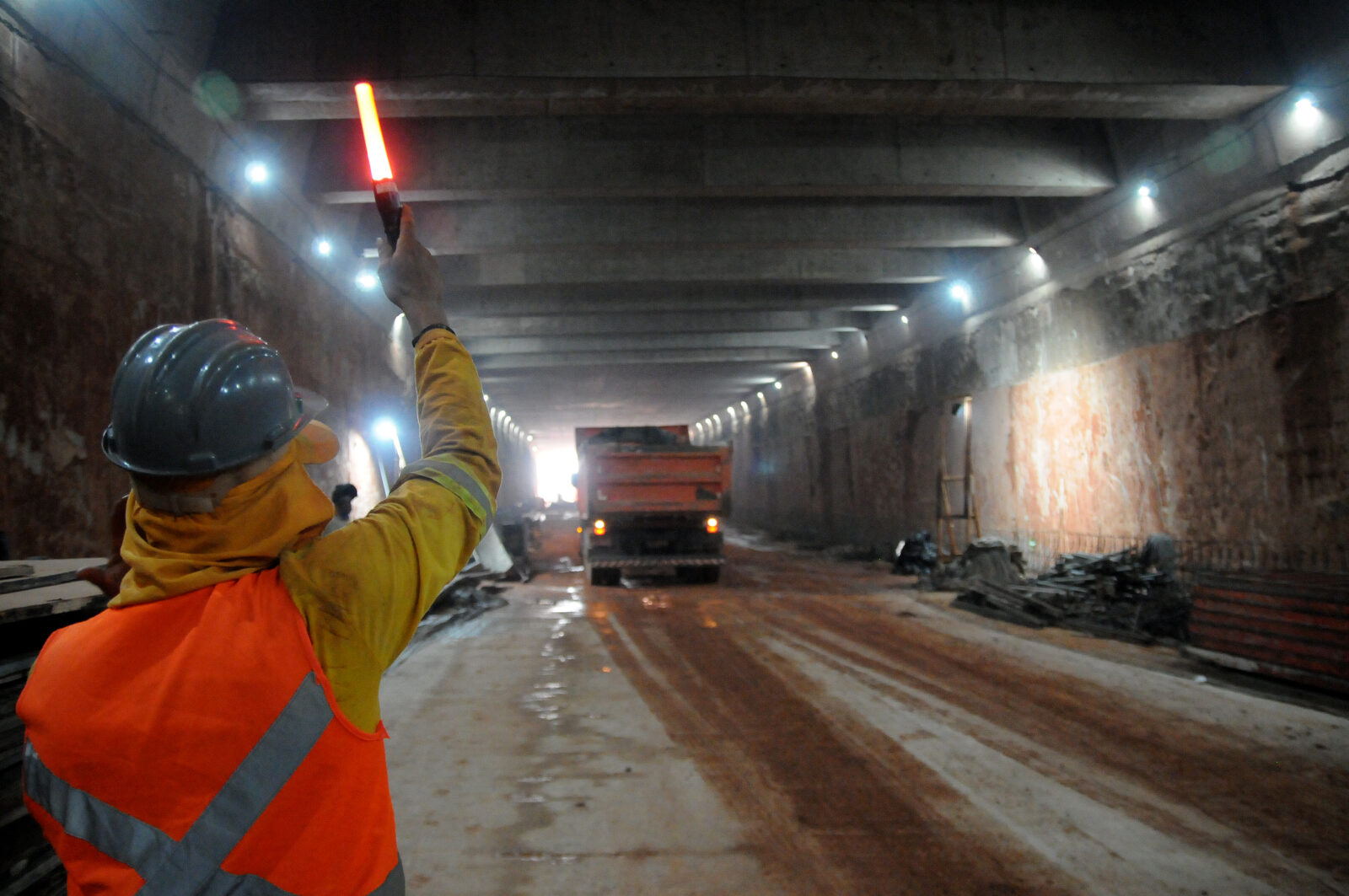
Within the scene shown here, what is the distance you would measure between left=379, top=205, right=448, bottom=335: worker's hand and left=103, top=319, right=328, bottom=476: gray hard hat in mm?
327

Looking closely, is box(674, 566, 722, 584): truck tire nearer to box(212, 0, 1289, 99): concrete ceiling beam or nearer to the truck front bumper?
the truck front bumper

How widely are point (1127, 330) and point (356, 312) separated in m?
11.7

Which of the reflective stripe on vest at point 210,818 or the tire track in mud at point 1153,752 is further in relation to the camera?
the tire track in mud at point 1153,752

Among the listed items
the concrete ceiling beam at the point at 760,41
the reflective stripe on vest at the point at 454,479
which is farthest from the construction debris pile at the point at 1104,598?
the reflective stripe on vest at the point at 454,479

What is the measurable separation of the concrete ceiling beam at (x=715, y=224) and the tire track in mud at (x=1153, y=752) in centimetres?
715

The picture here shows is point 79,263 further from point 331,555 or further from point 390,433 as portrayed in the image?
point 390,433

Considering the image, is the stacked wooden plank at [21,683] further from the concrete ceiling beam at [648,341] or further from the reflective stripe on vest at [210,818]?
the concrete ceiling beam at [648,341]

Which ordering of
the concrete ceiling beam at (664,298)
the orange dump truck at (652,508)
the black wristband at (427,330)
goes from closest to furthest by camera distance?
the black wristband at (427,330) → the orange dump truck at (652,508) → the concrete ceiling beam at (664,298)

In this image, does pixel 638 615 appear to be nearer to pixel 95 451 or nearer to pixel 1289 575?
pixel 95 451

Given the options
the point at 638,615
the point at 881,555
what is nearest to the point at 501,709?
the point at 638,615

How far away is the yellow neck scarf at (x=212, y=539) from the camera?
3.51 ft

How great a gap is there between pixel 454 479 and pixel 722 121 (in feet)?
29.7

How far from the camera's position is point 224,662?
102 cm

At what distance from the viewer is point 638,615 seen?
9.45 metres
